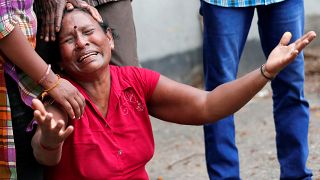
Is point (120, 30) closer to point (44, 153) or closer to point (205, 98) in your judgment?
point (205, 98)

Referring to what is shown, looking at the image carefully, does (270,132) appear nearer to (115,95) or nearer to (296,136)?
(296,136)

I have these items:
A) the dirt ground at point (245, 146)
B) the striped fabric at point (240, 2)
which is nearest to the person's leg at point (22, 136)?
the striped fabric at point (240, 2)

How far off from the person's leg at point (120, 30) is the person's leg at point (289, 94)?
2.47 ft

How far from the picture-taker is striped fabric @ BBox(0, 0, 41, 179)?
9.00 feet

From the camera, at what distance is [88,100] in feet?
10.2

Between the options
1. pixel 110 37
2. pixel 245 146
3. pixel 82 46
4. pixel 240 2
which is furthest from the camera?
pixel 245 146

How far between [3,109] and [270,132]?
2.98 metres

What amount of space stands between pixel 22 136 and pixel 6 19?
0.49 m

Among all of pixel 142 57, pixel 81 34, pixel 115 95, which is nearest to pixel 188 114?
pixel 115 95

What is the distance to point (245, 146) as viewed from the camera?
5277mm

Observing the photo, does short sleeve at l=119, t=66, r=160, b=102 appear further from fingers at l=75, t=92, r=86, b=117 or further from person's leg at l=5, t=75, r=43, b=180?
person's leg at l=5, t=75, r=43, b=180

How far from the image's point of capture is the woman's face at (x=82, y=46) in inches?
120

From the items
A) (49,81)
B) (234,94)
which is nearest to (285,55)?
(234,94)

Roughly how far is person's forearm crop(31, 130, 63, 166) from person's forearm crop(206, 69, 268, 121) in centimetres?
67
